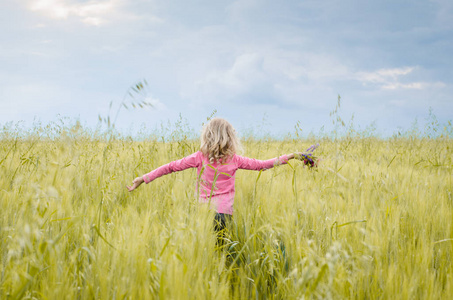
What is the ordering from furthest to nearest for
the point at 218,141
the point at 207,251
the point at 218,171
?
the point at 218,141, the point at 218,171, the point at 207,251

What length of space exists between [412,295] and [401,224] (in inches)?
35.0

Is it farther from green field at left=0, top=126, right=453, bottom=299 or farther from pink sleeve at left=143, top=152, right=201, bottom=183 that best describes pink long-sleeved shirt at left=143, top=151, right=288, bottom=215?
green field at left=0, top=126, right=453, bottom=299

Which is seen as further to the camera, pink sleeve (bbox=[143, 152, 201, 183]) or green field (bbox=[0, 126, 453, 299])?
pink sleeve (bbox=[143, 152, 201, 183])

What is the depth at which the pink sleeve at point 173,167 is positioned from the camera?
260 centimetres

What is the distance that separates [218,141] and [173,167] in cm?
47

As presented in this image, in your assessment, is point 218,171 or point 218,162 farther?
point 218,162

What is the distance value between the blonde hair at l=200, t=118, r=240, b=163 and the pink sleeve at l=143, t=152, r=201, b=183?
0.14m

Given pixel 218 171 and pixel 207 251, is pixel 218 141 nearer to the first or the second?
pixel 218 171

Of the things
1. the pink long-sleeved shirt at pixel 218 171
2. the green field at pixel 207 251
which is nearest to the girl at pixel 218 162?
the pink long-sleeved shirt at pixel 218 171

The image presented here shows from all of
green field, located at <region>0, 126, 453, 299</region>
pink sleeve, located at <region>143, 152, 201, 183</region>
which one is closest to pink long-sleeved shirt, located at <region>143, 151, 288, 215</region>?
pink sleeve, located at <region>143, 152, 201, 183</region>

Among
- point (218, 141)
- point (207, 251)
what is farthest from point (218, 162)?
point (207, 251)

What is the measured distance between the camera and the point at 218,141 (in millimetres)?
2617

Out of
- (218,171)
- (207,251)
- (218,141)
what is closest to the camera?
(207,251)

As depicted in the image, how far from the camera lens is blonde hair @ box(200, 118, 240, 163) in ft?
8.54
